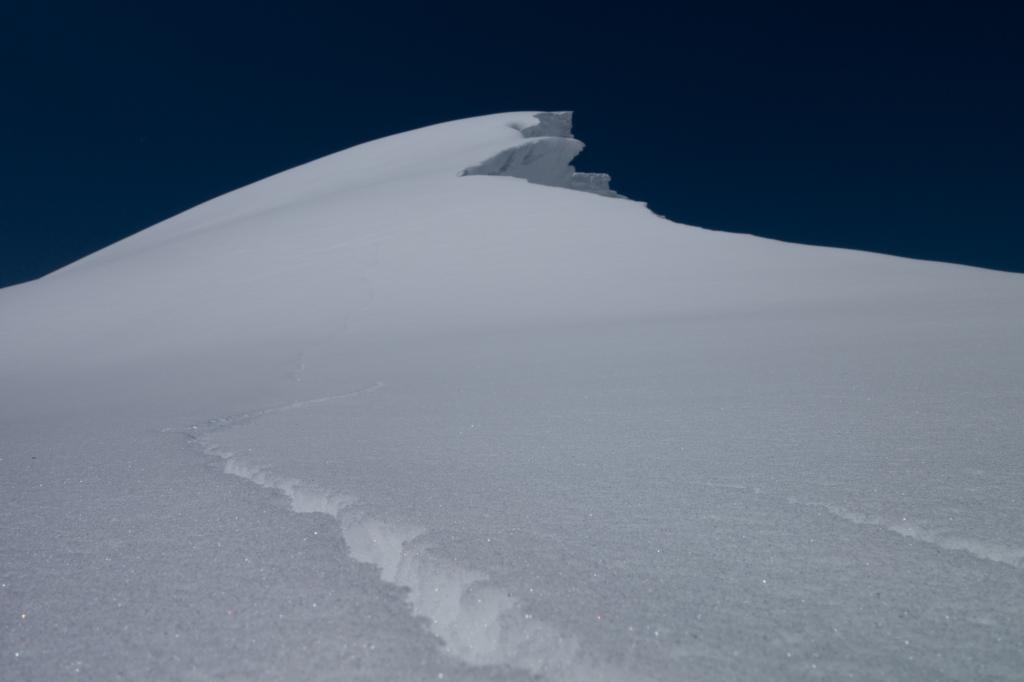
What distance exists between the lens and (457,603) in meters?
1.05

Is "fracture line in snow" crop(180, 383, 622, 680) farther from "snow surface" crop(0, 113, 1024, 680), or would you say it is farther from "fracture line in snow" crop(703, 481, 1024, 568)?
"fracture line in snow" crop(703, 481, 1024, 568)

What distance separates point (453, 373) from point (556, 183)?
13.1 m

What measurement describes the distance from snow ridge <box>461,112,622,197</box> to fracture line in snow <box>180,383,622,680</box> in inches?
424

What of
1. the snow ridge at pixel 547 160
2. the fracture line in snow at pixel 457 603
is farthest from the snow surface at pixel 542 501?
the snow ridge at pixel 547 160

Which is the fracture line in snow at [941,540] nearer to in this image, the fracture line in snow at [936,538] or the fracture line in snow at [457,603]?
the fracture line in snow at [936,538]

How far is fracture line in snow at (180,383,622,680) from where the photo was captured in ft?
2.99

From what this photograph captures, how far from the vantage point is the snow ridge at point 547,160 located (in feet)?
44.1

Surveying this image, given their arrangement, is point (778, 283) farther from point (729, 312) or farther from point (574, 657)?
point (574, 657)

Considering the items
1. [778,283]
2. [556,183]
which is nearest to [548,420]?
[778,283]

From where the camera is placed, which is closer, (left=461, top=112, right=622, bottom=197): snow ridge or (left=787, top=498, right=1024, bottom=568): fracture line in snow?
(left=787, top=498, right=1024, bottom=568): fracture line in snow

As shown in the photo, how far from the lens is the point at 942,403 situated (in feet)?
6.95

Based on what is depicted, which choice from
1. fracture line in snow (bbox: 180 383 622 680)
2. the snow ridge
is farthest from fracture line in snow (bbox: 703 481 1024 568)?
the snow ridge

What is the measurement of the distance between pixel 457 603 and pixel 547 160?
1476cm

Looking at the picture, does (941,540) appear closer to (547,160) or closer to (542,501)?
(542,501)
